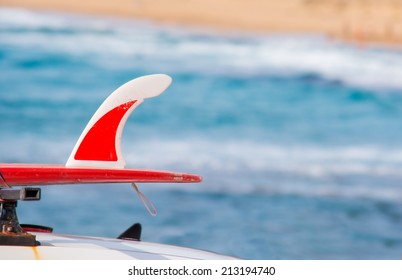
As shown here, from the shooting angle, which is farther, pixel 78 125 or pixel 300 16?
pixel 300 16

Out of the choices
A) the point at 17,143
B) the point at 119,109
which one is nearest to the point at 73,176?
the point at 119,109

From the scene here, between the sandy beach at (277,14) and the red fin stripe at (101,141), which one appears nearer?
the red fin stripe at (101,141)

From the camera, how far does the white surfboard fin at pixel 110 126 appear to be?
130 cm

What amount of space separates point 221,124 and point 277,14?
0.66 meters

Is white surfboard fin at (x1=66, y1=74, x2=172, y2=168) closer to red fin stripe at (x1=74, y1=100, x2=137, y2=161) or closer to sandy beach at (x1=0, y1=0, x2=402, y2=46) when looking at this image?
red fin stripe at (x1=74, y1=100, x2=137, y2=161)

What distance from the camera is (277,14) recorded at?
504cm

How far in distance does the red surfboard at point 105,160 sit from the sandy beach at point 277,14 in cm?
362

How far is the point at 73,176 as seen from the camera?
4.20 ft

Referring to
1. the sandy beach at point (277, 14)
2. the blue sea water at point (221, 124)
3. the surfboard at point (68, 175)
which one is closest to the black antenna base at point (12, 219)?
the surfboard at point (68, 175)

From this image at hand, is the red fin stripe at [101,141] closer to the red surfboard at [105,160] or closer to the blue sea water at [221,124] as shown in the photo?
the red surfboard at [105,160]

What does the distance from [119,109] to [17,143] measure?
10.3 feet

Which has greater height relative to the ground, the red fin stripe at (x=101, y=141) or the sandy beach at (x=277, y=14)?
the sandy beach at (x=277, y=14)
